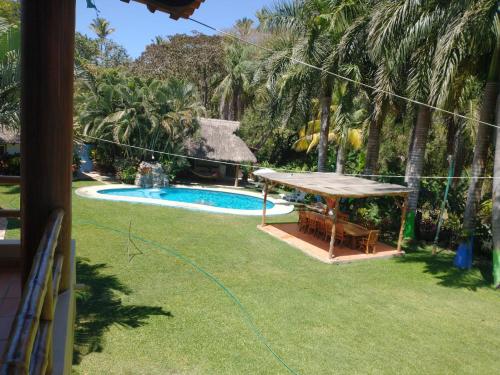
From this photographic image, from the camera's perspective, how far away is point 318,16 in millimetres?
14992

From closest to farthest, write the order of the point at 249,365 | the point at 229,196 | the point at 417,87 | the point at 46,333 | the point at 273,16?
the point at 46,333, the point at 249,365, the point at 417,87, the point at 273,16, the point at 229,196

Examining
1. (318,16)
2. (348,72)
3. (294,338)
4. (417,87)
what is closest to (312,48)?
(318,16)

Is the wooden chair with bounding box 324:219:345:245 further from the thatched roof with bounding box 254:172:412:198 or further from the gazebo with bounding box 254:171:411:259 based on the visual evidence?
the thatched roof with bounding box 254:172:412:198

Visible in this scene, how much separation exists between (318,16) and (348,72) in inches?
103

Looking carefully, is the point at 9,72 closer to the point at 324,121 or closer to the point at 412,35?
the point at 412,35

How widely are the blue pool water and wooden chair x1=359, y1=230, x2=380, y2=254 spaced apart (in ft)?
24.8

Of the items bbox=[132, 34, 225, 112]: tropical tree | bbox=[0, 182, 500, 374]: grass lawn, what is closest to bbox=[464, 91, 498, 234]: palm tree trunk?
bbox=[0, 182, 500, 374]: grass lawn

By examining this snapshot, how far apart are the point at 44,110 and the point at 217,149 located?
23.9m

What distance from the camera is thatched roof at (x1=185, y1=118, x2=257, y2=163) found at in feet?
84.3

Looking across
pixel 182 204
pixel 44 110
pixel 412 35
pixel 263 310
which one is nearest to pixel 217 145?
pixel 182 204

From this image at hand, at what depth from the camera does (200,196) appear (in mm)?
22656

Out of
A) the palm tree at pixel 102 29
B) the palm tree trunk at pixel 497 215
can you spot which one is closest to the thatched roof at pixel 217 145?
the palm tree trunk at pixel 497 215

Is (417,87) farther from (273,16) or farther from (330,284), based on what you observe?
(273,16)

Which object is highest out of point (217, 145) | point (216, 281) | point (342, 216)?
point (217, 145)
